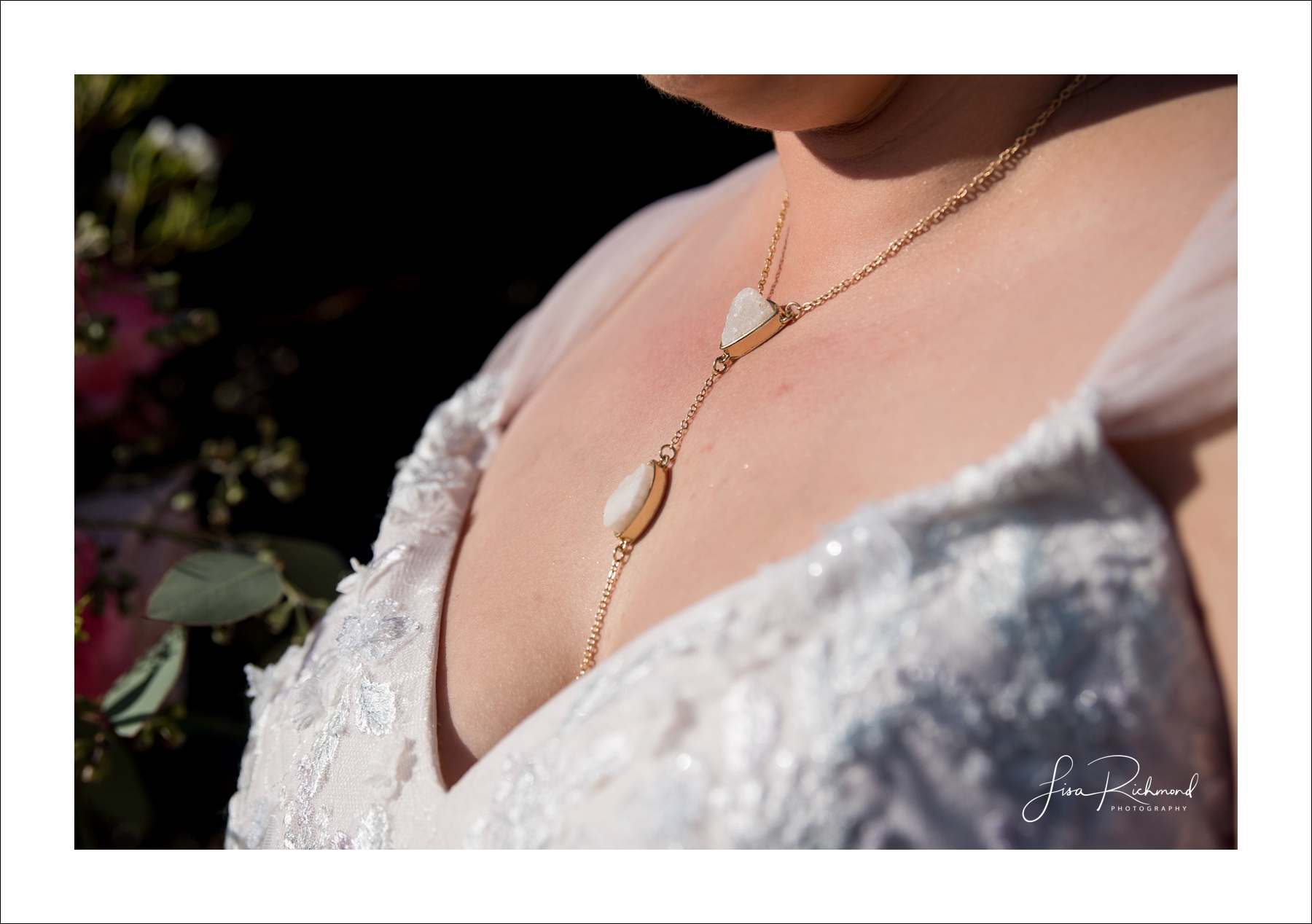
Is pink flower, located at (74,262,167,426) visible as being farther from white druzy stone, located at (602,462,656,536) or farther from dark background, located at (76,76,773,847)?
white druzy stone, located at (602,462,656,536)

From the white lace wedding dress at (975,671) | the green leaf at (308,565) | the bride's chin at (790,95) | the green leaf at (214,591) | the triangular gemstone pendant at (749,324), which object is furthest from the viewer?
the green leaf at (308,565)

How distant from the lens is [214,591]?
950mm

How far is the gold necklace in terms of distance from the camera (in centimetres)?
71

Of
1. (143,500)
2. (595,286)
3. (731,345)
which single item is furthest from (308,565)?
(731,345)

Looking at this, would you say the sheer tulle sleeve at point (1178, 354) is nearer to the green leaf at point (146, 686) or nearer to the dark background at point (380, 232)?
the green leaf at point (146, 686)

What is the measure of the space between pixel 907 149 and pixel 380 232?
1.56m

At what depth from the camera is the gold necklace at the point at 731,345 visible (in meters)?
0.71

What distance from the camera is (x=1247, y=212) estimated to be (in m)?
0.55

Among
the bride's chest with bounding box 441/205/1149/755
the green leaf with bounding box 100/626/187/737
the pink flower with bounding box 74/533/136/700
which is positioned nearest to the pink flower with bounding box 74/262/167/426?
the pink flower with bounding box 74/533/136/700

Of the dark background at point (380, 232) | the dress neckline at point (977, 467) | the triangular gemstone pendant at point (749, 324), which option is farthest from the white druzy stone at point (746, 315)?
the dark background at point (380, 232)

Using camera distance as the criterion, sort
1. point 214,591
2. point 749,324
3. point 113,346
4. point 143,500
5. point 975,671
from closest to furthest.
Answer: point 975,671, point 749,324, point 214,591, point 113,346, point 143,500

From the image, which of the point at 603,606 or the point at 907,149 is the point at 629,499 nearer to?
the point at 603,606

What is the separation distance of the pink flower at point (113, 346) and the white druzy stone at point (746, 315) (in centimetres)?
77

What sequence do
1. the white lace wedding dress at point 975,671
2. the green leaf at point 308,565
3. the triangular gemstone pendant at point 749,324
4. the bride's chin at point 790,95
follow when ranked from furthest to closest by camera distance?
the green leaf at point 308,565, the triangular gemstone pendant at point 749,324, the bride's chin at point 790,95, the white lace wedding dress at point 975,671
